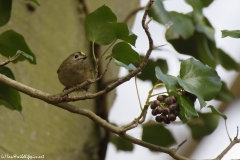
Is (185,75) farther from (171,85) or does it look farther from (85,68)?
(85,68)

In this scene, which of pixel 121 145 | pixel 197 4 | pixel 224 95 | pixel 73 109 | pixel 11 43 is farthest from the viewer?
pixel 121 145

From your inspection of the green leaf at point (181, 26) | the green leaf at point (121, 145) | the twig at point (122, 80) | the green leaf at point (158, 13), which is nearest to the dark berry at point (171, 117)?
the twig at point (122, 80)

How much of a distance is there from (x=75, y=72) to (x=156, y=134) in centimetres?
45

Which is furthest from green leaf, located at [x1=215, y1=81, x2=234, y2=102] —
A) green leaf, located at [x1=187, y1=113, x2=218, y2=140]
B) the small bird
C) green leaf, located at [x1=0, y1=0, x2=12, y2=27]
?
green leaf, located at [x1=0, y1=0, x2=12, y2=27]

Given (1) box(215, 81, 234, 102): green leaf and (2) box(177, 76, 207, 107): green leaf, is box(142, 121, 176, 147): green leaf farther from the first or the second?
(2) box(177, 76, 207, 107): green leaf

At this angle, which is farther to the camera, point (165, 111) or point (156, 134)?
point (156, 134)

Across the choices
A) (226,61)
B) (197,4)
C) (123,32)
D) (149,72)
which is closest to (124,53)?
(123,32)

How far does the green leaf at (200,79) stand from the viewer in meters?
0.94

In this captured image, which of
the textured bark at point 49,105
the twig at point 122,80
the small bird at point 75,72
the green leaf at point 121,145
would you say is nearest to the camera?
the twig at point 122,80

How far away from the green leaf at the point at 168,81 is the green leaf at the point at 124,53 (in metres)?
0.06

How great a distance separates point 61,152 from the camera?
4.54 ft

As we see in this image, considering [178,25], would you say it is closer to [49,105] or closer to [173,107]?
[49,105]

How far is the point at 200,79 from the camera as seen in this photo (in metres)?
0.96

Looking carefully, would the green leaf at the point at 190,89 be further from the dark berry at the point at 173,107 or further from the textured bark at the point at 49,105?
the textured bark at the point at 49,105
